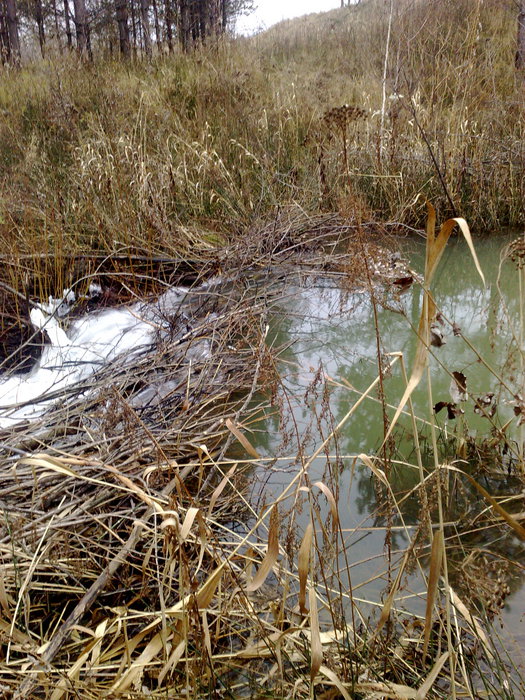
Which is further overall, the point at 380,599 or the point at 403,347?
the point at 403,347

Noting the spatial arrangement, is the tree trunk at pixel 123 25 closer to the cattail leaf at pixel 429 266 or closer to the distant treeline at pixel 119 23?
the distant treeline at pixel 119 23

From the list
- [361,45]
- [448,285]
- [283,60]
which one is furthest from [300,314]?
[361,45]

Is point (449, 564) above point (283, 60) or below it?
below

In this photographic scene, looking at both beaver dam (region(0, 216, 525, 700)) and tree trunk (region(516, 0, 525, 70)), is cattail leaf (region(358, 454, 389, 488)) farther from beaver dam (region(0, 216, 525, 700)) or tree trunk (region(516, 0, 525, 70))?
tree trunk (region(516, 0, 525, 70))

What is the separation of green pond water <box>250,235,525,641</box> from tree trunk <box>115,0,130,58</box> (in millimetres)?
7003

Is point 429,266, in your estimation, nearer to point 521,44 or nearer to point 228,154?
point 228,154

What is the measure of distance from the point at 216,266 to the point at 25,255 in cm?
127

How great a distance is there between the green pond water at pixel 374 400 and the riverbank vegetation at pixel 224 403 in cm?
5

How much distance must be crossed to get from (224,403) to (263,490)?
390mm

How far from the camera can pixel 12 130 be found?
636cm

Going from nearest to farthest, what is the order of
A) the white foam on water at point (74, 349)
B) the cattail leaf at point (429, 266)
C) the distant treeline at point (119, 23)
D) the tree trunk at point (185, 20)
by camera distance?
the cattail leaf at point (429, 266), the white foam on water at point (74, 349), the distant treeline at point (119, 23), the tree trunk at point (185, 20)

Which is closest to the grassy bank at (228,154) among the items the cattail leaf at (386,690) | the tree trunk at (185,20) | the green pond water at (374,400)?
the green pond water at (374,400)

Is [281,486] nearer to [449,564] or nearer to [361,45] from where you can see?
[449,564]

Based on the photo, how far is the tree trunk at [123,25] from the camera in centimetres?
980
